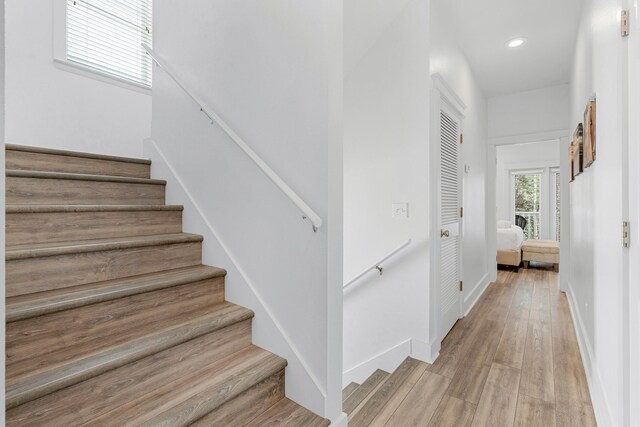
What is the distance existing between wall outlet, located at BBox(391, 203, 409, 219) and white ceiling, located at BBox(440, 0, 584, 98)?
69.7 inches

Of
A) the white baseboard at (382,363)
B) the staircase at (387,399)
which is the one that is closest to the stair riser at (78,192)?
the staircase at (387,399)

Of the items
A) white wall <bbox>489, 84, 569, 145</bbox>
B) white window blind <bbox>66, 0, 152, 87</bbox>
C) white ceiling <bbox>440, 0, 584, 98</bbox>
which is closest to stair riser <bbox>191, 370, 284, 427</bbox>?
white ceiling <bbox>440, 0, 584, 98</bbox>

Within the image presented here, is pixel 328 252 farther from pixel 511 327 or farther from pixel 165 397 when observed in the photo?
pixel 511 327

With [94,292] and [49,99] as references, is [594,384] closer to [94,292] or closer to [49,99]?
[94,292]

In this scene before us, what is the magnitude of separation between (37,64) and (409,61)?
3.17 m

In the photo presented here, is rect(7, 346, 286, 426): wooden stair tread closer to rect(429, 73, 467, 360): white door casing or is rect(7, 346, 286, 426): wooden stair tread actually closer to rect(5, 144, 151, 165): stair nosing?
rect(429, 73, 467, 360): white door casing

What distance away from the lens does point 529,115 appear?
15.2 ft

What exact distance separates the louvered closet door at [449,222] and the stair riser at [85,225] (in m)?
2.11

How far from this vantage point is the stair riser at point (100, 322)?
1.14 metres

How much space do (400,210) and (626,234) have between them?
1459mm

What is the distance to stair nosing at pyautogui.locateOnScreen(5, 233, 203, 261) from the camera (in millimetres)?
1320

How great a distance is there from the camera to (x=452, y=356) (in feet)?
Result: 8.15

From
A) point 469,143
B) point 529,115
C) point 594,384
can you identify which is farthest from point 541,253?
point 594,384

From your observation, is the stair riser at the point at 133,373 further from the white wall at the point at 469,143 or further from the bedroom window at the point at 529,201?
the bedroom window at the point at 529,201
